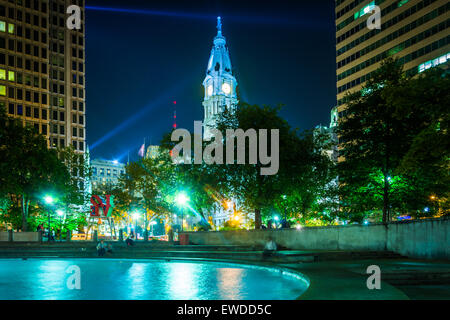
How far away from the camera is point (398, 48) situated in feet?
301

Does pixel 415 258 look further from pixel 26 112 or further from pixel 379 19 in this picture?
pixel 26 112

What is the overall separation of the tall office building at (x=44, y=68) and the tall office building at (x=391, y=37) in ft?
208

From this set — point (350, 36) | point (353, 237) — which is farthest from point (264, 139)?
point (350, 36)

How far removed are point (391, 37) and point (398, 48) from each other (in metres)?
3.16

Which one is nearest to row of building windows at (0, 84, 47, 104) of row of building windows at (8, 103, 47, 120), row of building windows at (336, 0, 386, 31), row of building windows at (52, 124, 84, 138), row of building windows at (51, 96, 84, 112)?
row of building windows at (8, 103, 47, 120)

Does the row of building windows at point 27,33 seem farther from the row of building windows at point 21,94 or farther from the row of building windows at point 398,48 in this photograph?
the row of building windows at point 398,48

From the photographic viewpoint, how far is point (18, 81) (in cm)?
10100

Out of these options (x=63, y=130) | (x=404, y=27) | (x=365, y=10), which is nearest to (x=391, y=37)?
(x=404, y=27)

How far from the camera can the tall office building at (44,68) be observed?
325ft

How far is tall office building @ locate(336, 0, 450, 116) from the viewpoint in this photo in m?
83.1

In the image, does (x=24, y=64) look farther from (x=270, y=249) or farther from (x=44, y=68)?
(x=270, y=249)

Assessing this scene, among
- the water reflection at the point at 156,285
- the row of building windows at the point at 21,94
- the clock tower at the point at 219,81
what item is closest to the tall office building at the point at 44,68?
the row of building windows at the point at 21,94

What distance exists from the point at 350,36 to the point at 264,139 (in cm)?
7557
